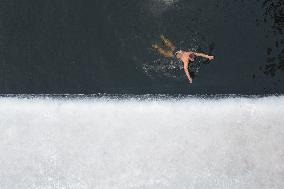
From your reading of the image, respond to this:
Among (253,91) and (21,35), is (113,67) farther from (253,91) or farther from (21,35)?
(253,91)

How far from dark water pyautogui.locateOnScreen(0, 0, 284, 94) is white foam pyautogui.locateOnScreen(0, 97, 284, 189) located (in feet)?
0.20

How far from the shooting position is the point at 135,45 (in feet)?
4.44

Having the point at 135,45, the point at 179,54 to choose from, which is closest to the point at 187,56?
the point at 179,54

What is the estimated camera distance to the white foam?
1.31m

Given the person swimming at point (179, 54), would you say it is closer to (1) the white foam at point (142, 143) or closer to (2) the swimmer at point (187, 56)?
(2) the swimmer at point (187, 56)

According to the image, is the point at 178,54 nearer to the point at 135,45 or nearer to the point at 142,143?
the point at 135,45

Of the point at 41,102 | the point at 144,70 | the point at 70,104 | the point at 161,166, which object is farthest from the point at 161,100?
the point at 41,102

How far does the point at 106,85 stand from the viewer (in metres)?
1.39

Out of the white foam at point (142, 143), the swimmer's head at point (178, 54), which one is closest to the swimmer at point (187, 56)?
the swimmer's head at point (178, 54)

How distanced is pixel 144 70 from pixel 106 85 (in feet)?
0.49

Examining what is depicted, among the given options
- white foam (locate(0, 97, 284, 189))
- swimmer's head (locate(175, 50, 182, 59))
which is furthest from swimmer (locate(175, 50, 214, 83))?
white foam (locate(0, 97, 284, 189))

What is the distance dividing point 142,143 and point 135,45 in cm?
35

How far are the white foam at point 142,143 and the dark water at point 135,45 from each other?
0.06m

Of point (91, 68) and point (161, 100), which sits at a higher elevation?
point (91, 68)
